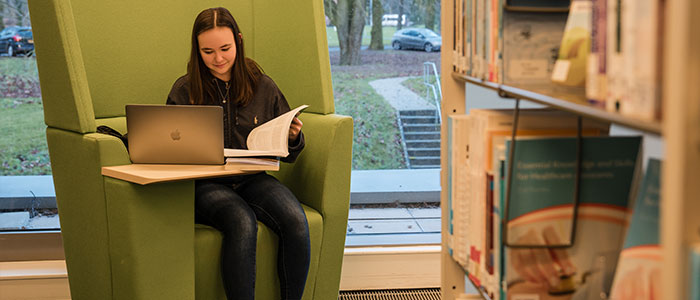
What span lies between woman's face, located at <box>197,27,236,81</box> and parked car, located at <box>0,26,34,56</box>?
2.89 feet

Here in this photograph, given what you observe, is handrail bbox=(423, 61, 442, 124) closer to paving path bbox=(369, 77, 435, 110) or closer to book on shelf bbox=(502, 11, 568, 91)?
paving path bbox=(369, 77, 435, 110)

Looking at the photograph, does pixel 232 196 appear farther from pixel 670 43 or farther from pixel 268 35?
pixel 670 43

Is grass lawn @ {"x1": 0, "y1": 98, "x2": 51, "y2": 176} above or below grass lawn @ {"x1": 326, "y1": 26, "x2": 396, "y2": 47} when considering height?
below

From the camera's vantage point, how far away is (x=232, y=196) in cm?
213

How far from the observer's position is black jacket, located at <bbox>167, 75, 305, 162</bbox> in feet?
7.69

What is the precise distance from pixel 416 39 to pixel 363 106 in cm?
35

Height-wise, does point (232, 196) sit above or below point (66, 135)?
below

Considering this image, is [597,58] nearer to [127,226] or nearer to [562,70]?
[562,70]

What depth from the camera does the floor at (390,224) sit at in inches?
117

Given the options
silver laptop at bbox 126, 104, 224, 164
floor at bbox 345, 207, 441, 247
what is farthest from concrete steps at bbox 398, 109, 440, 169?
silver laptop at bbox 126, 104, 224, 164

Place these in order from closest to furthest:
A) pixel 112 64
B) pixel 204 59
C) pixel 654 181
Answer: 1. pixel 654 181
2. pixel 204 59
3. pixel 112 64

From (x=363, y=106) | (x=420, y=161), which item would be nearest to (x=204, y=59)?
(x=363, y=106)

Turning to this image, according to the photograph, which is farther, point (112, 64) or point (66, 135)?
point (112, 64)

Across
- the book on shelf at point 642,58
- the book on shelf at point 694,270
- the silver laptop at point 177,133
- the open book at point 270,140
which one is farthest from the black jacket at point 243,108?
the book on shelf at point 694,270
